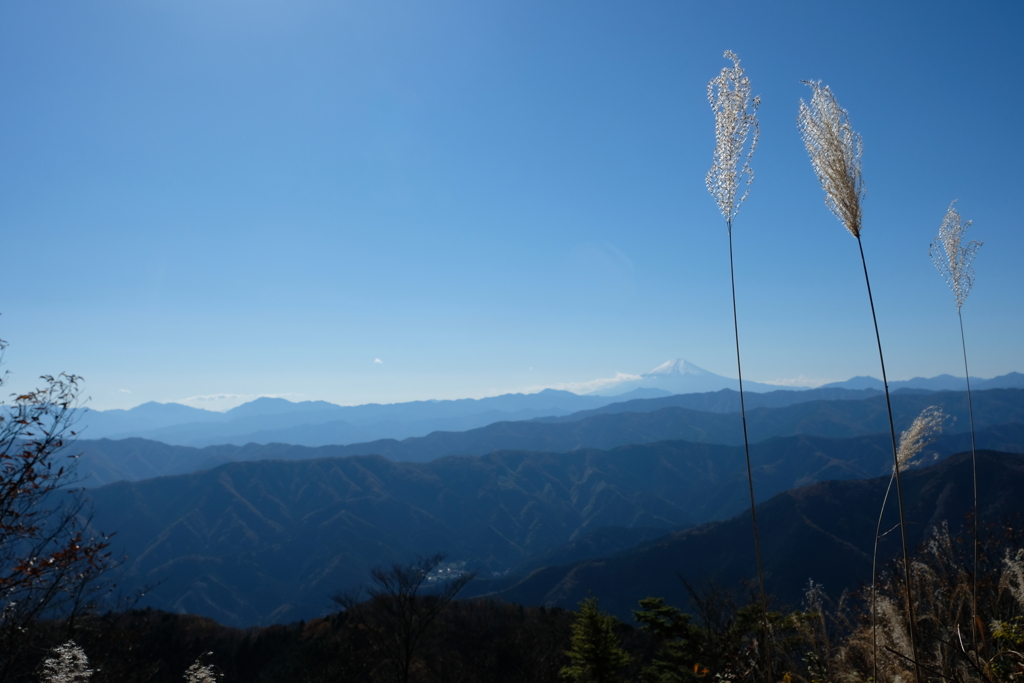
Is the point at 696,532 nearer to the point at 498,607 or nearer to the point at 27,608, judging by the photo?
the point at 498,607

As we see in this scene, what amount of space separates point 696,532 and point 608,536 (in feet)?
182

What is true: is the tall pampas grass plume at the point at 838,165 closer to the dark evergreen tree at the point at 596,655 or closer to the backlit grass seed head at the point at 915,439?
the backlit grass seed head at the point at 915,439

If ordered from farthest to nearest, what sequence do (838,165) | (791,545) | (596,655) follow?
(791,545)
(596,655)
(838,165)

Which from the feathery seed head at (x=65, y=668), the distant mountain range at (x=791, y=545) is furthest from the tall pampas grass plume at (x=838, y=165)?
the distant mountain range at (x=791, y=545)

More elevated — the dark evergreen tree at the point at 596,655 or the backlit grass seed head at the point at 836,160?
the backlit grass seed head at the point at 836,160

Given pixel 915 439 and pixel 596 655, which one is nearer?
pixel 915 439

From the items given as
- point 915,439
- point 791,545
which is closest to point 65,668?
point 915,439

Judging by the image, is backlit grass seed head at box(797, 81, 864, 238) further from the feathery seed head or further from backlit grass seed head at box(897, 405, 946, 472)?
the feathery seed head

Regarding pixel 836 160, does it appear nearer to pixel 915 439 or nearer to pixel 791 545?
pixel 915 439

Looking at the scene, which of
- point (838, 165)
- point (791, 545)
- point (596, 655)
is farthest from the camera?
point (791, 545)

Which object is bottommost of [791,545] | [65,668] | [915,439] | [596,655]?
[791,545]

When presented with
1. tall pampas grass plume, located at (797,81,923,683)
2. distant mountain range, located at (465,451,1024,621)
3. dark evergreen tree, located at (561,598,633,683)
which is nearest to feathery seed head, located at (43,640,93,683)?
tall pampas grass plume, located at (797,81,923,683)

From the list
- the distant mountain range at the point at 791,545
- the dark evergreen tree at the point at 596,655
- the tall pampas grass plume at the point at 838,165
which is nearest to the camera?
the tall pampas grass plume at the point at 838,165

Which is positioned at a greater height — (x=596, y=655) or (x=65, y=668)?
(x=65, y=668)
